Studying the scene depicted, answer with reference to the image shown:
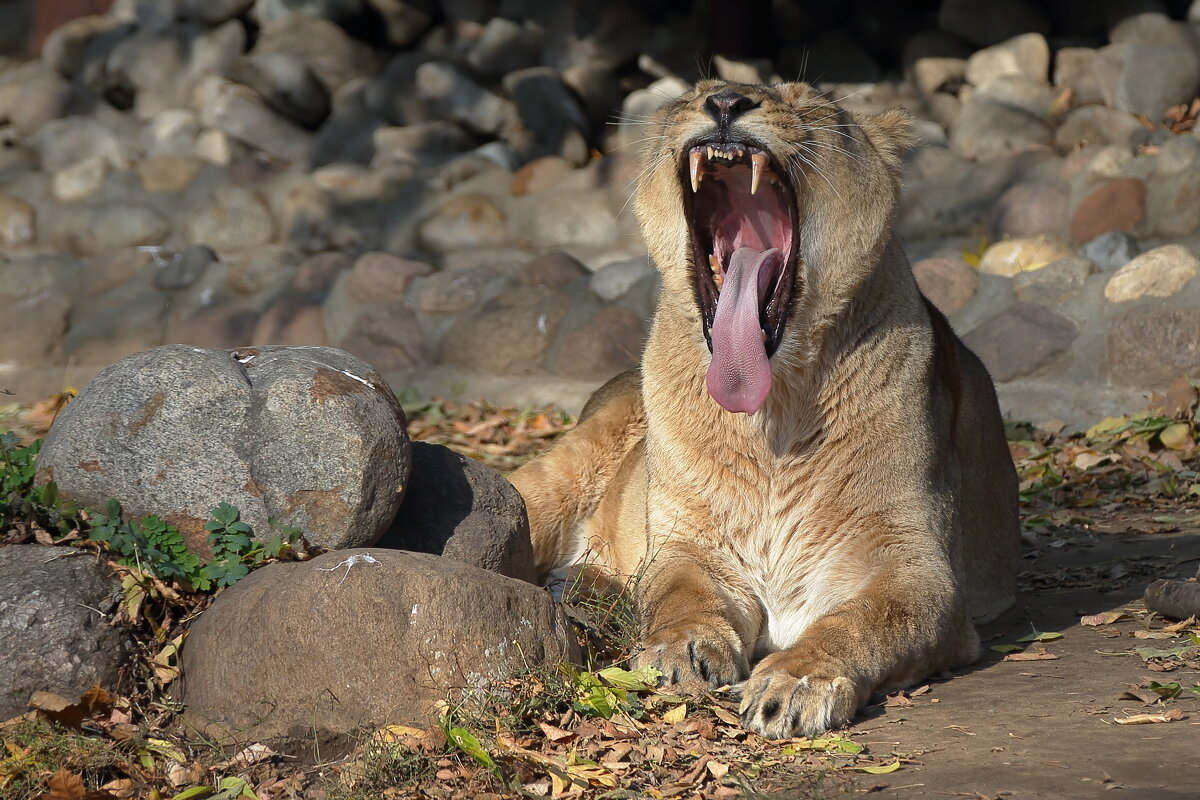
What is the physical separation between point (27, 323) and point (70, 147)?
2.99 meters

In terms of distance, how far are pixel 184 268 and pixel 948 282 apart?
6.21 meters

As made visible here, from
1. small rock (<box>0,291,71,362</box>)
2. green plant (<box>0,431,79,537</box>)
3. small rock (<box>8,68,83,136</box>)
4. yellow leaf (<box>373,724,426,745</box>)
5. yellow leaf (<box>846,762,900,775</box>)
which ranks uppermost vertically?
small rock (<box>8,68,83,136</box>)

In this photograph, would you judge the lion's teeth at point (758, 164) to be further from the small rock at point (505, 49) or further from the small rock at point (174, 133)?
the small rock at point (174, 133)

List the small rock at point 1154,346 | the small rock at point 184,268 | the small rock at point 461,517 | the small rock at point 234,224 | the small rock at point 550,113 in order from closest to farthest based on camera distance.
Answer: the small rock at point 461,517 → the small rock at point 1154,346 → the small rock at point 184,268 → the small rock at point 234,224 → the small rock at point 550,113

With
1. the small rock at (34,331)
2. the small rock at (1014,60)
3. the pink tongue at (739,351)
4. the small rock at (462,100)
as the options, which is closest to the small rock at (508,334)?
the small rock at (462,100)

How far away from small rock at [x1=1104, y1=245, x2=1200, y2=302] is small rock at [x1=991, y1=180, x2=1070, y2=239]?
3.64 ft

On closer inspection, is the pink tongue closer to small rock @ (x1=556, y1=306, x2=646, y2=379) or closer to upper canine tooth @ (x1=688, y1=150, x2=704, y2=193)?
upper canine tooth @ (x1=688, y1=150, x2=704, y2=193)

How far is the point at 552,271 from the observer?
32.9ft

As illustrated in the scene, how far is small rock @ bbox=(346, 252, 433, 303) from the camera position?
10.3 metres

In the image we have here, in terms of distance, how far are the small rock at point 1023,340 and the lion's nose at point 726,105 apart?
460cm

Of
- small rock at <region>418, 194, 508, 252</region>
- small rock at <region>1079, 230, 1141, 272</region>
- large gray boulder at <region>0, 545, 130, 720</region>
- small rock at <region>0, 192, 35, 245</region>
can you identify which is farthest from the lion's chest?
small rock at <region>0, 192, 35, 245</region>

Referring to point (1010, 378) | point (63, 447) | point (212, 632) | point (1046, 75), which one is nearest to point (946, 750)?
point (212, 632)

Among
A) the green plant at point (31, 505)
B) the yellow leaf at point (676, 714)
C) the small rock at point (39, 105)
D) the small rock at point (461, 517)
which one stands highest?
the small rock at point (39, 105)

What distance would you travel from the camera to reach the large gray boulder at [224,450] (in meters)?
4.04
